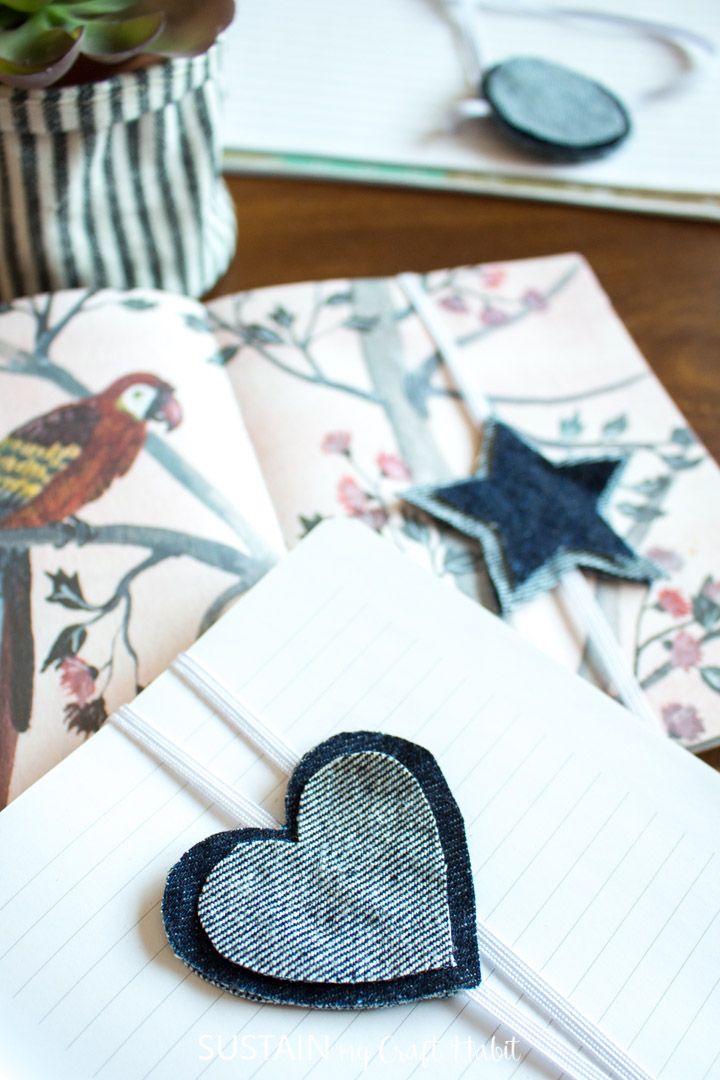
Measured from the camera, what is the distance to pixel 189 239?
1.87 ft

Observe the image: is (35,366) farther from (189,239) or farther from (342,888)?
(342,888)

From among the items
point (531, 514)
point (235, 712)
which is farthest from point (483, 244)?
point (235, 712)

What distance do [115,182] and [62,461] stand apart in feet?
0.49

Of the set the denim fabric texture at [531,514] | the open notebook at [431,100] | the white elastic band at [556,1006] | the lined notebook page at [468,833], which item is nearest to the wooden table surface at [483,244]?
the open notebook at [431,100]

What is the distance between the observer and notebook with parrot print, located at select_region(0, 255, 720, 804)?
1.48 ft

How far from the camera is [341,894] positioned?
1.16ft

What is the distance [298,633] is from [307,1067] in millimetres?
163

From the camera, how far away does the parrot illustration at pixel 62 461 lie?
457 mm

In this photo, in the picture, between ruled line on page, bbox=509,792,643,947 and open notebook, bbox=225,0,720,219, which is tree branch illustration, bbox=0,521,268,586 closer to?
ruled line on page, bbox=509,792,643,947

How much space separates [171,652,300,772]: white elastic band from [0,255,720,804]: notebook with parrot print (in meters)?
0.04

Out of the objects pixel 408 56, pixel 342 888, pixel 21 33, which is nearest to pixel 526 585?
pixel 342 888

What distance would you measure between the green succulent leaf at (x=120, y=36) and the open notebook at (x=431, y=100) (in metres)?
0.22

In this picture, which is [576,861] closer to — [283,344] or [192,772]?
[192,772]

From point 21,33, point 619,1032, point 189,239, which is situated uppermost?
point 21,33
